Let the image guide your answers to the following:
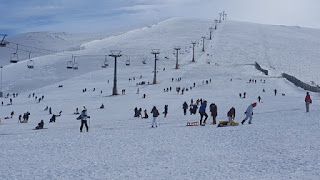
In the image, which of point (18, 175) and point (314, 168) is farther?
point (18, 175)

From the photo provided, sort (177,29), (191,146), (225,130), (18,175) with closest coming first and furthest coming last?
(18,175), (191,146), (225,130), (177,29)

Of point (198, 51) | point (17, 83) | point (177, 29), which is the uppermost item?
point (177, 29)

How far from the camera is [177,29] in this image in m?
129

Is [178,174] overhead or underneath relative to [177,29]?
underneath

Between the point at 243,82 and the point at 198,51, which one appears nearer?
the point at 243,82

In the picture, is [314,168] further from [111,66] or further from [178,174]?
[111,66]

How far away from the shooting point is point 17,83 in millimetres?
64938

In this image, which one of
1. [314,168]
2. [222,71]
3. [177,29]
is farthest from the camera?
[177,29]

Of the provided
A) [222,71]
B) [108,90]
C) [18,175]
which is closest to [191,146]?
[18,175]

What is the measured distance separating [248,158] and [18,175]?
4887 millimetres

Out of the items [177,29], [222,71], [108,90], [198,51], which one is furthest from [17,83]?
[177,29]

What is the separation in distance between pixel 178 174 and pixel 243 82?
1679 inches

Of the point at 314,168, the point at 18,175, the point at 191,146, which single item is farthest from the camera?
the point at 191,146

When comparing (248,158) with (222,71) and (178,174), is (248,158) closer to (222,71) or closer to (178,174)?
(178,174)
